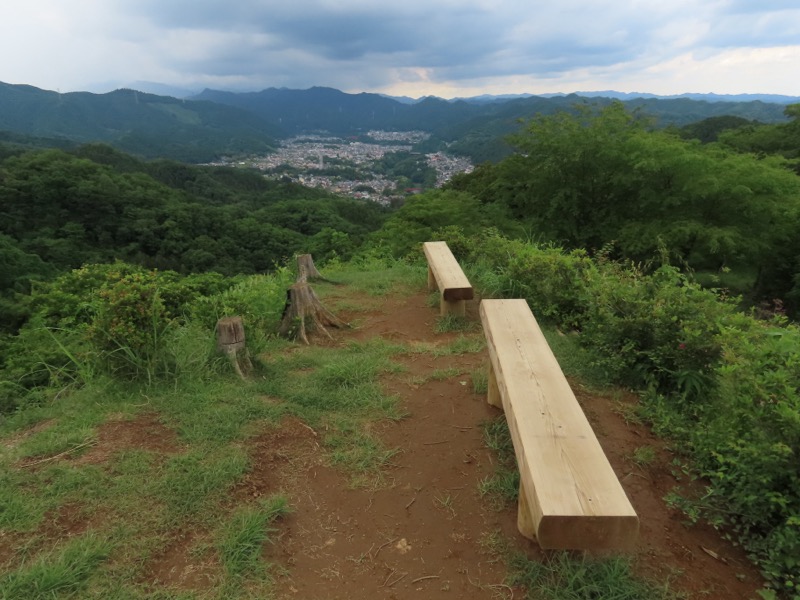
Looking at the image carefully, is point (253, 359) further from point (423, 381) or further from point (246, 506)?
point (246, 506)

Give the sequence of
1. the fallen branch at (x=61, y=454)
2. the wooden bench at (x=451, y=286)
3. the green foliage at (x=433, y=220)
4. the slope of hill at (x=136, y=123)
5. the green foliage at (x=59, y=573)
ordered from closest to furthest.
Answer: the green foliage at (x=59, y=573) → the fallen branch at (x=61, y=454) → the wooden bench at (x=451, y=286) → the green foliage at (x=433, y=220) → the slope of hill at (x=136, y=123)

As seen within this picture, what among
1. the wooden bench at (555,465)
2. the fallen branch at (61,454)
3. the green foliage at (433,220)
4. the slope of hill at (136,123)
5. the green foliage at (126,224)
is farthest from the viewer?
the slope of hill at (136,123)

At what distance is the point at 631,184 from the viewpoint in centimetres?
1238

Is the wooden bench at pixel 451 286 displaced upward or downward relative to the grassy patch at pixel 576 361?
upward

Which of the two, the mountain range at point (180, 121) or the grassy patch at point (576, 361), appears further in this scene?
the mountain range at point (180, 121)

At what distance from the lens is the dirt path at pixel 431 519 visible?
6.09 ft

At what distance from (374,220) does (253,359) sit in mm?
42419

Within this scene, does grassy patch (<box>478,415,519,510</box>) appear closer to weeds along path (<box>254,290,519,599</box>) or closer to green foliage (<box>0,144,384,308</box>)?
weeds along path (<box>254,290,519,599</box>)

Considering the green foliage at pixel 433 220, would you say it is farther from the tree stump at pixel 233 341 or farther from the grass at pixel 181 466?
the grass at pixel 181 466

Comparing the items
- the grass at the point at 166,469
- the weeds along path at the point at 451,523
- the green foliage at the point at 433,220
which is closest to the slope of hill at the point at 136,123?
the green foliage at the point at 433,220

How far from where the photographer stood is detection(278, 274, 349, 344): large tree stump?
179 inches

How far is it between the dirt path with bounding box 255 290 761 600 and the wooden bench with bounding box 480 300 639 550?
0.33 meters

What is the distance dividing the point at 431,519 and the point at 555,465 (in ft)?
2.36

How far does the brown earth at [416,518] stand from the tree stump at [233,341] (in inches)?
29.4
